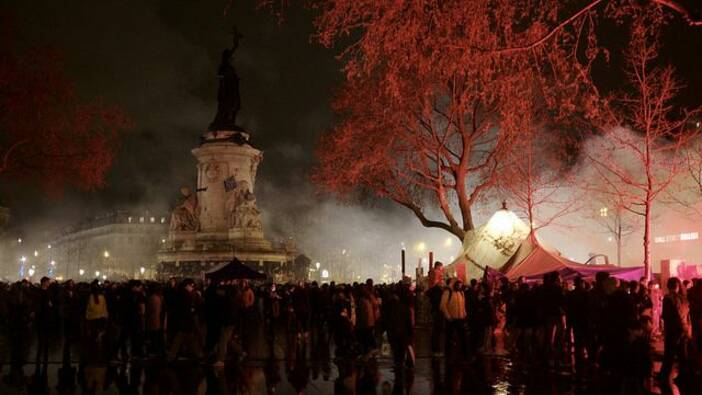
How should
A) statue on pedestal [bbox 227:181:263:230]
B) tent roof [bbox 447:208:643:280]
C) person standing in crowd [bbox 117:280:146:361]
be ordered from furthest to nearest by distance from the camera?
1. statue on pedestal [bbox 227:181:263:230]
2. tent roof [bbox 447:208:643:280]
3. person standing in crowd [bbox 117:280:146:361]

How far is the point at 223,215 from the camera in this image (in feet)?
126

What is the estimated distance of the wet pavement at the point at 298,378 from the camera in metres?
10.8

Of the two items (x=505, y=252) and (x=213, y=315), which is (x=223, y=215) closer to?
(x=505, y=252)

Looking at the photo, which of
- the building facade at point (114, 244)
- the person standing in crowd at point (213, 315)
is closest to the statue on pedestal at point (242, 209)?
the person standing in crowd at point (213, 315)

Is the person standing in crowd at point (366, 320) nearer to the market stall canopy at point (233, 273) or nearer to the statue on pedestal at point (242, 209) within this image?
the market stall canopy at point (233, 273)

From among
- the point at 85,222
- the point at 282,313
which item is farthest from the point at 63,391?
the point at 85,222

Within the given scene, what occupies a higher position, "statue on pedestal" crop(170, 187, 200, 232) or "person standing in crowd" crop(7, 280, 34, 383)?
"statue on pedestal" crop(170, 187, 200, 232)

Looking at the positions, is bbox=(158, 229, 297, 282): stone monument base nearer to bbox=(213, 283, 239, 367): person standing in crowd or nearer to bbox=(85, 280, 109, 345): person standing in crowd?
bbox=(85, 280, 109, 345): person standing in crowd

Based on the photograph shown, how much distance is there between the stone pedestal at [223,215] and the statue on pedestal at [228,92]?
1.84 meters

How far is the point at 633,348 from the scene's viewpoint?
770cm

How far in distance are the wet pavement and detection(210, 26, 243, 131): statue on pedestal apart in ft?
87.2

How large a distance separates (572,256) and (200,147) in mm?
34903

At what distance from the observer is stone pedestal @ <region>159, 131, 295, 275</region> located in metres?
36.9

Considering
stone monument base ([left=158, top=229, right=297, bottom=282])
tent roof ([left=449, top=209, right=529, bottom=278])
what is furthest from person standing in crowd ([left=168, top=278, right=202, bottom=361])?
stone monument base ([left=158, top=229, right=297, bottom=282])
